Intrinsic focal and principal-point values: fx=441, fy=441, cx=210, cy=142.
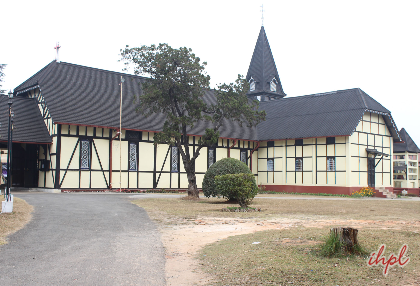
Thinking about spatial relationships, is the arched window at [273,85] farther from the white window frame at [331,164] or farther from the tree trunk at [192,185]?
the tree trunk at [192,185]

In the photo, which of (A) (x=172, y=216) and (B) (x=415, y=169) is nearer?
(A) (x=172, y=216)

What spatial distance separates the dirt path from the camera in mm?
7336

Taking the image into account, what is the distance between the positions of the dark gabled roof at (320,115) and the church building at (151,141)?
0.09 meters

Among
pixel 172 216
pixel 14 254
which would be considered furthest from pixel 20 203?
pixel 14 254

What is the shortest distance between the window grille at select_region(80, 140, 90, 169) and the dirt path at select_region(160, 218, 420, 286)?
620 inches

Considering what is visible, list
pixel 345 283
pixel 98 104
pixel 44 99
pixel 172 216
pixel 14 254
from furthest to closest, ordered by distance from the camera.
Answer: pixel 98 104
pixel 44 99
pixel 172 216
pixel 14 254
pixel 345 283

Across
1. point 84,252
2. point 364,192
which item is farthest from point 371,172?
point 84,252

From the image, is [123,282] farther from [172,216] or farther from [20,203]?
[20,203]

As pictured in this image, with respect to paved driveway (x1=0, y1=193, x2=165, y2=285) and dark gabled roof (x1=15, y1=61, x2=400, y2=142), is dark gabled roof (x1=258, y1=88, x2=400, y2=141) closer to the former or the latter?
dark gabled roof (x1=15, y1=61, x2=400, y2=142)

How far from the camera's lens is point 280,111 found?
39.3m

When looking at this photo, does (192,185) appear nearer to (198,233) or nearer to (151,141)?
(151,141)

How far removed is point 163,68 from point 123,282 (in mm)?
18029

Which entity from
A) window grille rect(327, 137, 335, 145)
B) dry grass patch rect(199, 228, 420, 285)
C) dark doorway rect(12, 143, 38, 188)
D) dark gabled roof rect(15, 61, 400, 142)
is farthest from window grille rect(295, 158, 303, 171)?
dry grass patch rect(199, 228, 420, 285)

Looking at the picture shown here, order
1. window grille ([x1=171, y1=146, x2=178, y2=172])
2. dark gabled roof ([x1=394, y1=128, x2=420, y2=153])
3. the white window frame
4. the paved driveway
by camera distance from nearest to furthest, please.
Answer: the paved driveway
window grille ([x1=171, y1=146, x2=178, y2=172])
the white window frame
dark gabled roof ([x1=394, y1=128, x2=420, y2=153])
